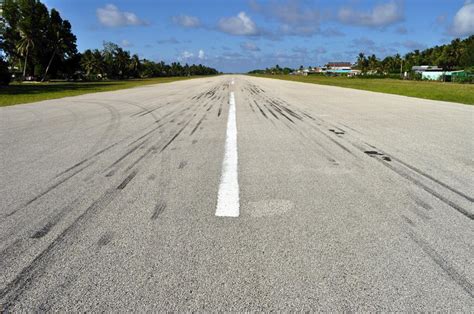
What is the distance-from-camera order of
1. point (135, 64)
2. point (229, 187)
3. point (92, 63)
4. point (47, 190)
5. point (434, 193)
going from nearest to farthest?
point (434, 193), point (47, 190), point (229, 187), point (92, 63), point (135, 64)

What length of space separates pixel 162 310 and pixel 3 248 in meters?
1.65

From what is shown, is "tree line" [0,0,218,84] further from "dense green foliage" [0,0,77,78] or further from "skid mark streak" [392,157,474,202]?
"skid mark streak" [392,157,474,202]

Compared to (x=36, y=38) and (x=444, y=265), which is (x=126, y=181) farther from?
(x=36, y=38)

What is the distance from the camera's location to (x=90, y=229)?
3.07m

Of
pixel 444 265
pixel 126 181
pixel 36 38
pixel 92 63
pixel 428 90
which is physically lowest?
pixel 444 265

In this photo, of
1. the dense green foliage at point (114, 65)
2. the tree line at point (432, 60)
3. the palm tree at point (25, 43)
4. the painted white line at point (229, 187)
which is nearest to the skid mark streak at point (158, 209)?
the painted white line at point (229, 187)

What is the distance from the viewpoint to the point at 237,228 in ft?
10.2

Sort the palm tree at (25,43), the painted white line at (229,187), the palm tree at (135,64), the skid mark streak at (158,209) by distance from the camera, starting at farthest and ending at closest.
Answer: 1. the palm tree at (135,64)
2. the palm tree at (25,43)
3. the painted white line at (229,187)
4. the skid mark streak at (158,209)

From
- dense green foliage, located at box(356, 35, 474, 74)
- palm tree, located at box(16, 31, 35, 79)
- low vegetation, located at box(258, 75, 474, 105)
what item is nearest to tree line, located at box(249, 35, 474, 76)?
dense green foliage, located at box(356, 35, 474, 74)

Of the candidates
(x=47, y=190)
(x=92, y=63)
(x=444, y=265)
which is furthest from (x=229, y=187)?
(x=92, y=63)

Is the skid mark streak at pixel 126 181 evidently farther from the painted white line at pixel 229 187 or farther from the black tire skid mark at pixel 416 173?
the black tire skid mark at pixel 416 173

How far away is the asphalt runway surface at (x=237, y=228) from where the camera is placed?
2.22 meters

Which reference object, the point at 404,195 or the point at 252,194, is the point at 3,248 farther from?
the point at 404,195

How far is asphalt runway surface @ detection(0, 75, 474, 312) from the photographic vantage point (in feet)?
7.28
